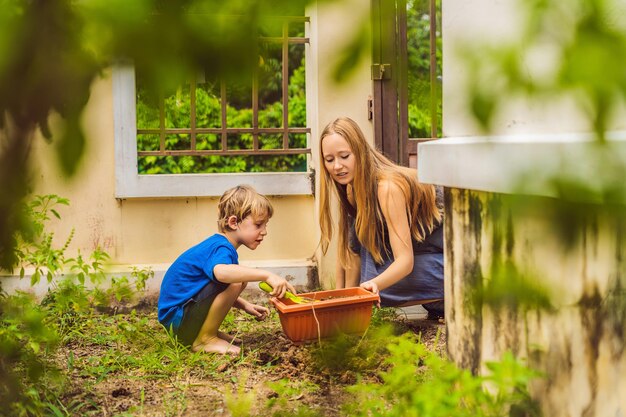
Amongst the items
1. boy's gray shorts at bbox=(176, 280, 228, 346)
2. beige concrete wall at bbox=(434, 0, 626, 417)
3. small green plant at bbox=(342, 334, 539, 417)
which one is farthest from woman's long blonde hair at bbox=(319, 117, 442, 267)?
small green plant at bbox=(342, 334, 539, 417)

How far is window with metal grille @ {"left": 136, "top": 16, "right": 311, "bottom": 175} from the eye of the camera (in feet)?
2.44

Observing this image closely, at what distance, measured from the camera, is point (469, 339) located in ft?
6.86

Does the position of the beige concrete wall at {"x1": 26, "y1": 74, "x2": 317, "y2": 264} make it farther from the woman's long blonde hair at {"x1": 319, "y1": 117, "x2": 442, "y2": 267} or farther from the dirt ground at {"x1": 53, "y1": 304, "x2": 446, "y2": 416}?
the dirt ground at {"x1": 53, "y1": 304, "x2": 446, "y2": 416}

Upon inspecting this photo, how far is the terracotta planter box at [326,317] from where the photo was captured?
123 inches

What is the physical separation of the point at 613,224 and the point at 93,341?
3.35 meters

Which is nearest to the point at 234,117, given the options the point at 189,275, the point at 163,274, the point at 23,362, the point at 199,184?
the point at 199,184

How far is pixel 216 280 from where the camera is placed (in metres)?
3.43

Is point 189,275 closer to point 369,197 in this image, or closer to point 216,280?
point 216,280

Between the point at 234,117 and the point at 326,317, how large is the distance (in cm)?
572

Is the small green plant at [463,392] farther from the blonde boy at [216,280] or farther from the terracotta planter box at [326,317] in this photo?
the blonde boy at [216,280]

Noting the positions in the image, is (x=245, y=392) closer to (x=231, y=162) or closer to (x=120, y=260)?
(x=120, y=260)

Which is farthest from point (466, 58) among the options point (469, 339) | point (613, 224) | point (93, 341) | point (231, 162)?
point (231, 162)

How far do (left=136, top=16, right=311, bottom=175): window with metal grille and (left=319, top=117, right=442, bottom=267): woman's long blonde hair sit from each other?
0.47 meters

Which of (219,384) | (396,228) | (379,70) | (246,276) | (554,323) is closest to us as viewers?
(379,70)
